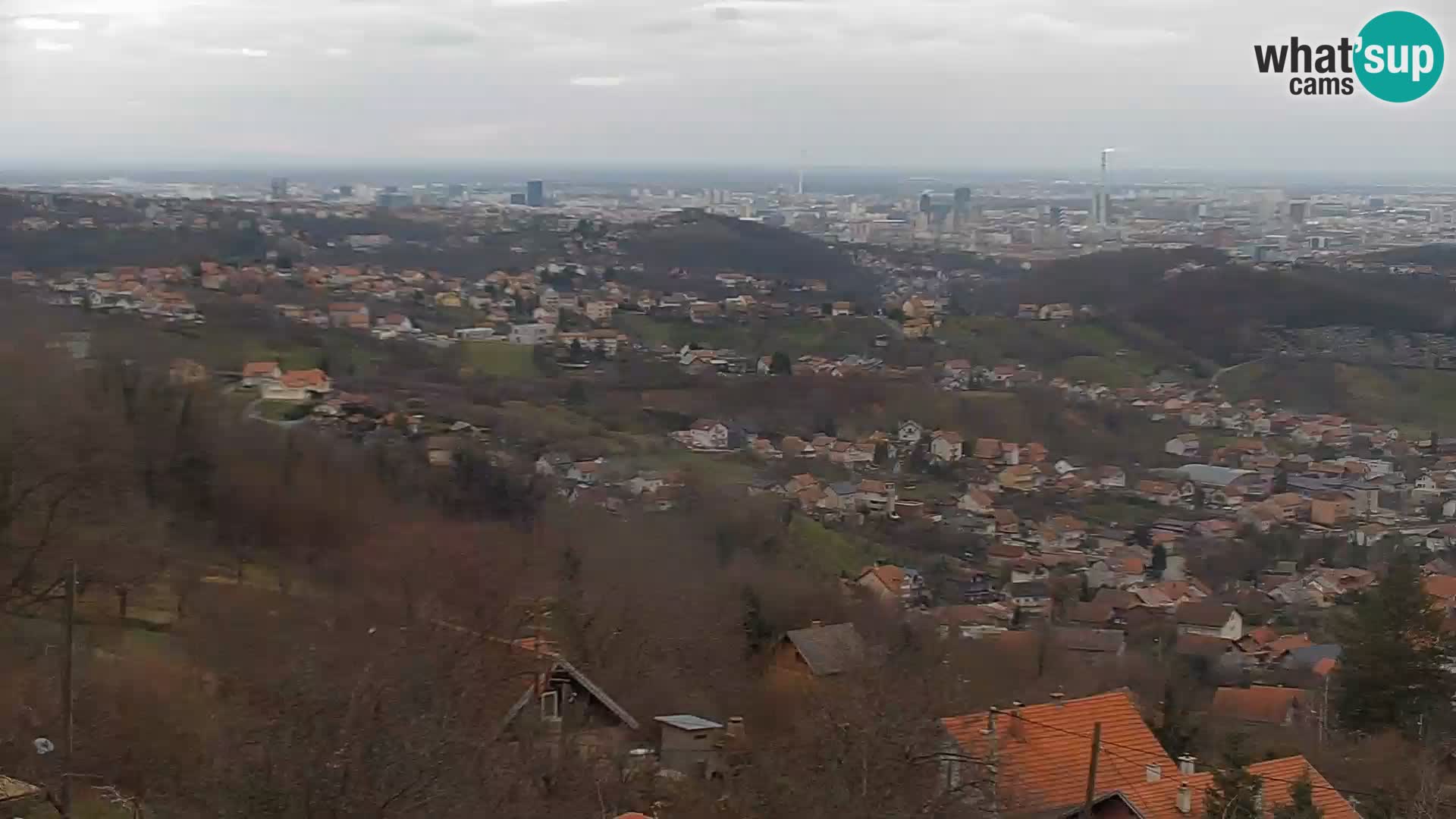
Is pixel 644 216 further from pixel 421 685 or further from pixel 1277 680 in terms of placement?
pixel 421 685

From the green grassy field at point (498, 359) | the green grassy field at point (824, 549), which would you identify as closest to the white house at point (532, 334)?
the green grassy field at point (498, 359)

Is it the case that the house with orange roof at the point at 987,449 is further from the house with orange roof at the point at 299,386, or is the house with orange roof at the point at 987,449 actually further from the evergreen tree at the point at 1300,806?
the evergreen tree at the point at 1300,806

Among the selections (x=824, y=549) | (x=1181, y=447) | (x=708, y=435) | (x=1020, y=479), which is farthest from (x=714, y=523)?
(x=1181, y=447)

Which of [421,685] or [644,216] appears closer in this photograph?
[421,685]

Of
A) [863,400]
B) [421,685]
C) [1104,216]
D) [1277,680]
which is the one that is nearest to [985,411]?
[863,400]

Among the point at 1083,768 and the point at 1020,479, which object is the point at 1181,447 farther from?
the point at 1083,768

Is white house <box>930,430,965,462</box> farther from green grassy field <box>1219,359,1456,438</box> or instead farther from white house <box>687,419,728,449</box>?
green grassy field <box>1219,359,1456,438</box>

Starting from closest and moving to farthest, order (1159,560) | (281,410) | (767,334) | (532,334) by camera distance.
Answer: (281,410), (1159,560), (532,334), (767,334)
